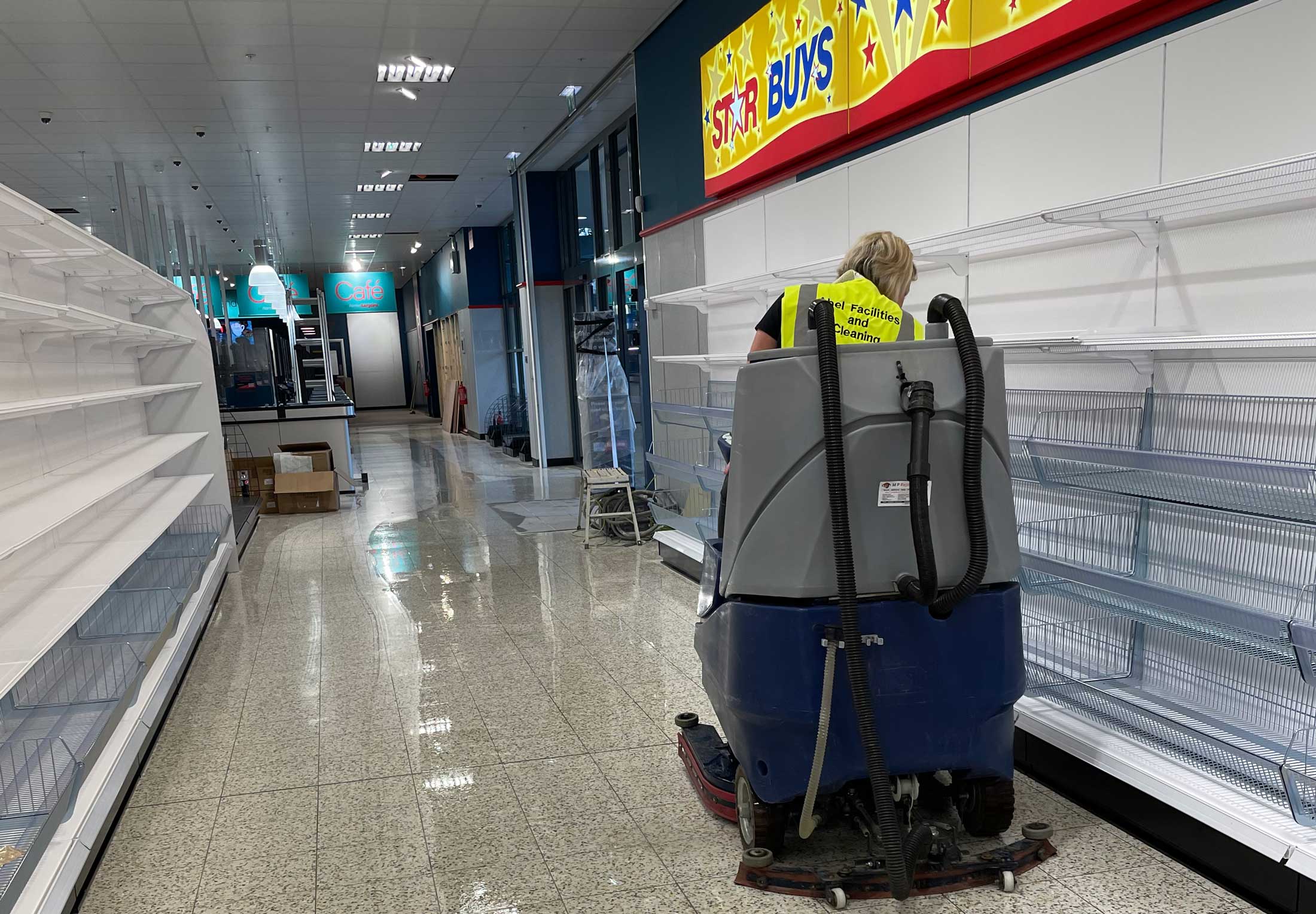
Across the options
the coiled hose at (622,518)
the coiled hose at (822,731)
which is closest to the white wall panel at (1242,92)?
the coiled hose at (822,731)

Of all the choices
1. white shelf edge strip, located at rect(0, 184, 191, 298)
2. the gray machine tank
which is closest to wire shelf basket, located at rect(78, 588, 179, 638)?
white shelf edge strip, located at rect(0, 184, 191, 298)

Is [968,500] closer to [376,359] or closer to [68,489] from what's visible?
[68,489]

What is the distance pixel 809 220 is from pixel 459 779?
11.1ft

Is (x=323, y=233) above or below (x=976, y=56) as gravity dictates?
above

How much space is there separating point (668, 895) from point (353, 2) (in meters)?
6.24

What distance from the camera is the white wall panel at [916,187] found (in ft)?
12.4

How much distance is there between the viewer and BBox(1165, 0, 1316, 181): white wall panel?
7.94 ft

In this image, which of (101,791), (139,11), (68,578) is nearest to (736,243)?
(68,578)

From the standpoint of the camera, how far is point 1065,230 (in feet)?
10.4

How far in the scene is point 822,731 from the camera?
2260 mm

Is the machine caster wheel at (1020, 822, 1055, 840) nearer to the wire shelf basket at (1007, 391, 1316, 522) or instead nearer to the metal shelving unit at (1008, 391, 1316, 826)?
the metal shelving unit at (1008, 391, 1316, 826)

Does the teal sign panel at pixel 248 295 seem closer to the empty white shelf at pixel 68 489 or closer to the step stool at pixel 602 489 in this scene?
the step stool at pixel 602 489

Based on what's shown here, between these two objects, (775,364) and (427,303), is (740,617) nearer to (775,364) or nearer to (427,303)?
(775,364)

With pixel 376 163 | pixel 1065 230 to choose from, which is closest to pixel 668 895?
pixel 1065 230
